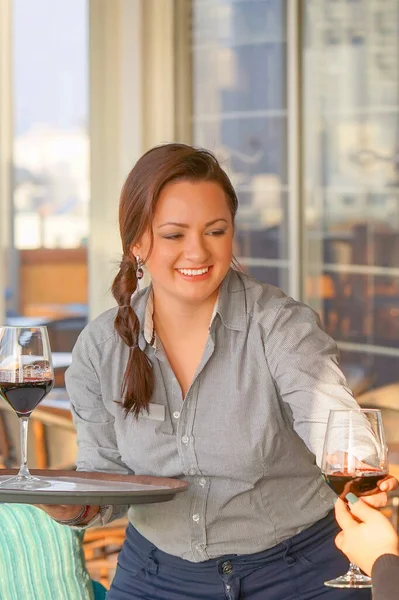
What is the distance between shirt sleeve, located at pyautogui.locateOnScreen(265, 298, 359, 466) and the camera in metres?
1.78

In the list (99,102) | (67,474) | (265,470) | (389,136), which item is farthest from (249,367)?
(99,102)

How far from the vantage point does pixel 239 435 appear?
1889mm

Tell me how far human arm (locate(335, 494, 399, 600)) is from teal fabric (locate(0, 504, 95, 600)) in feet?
3.22

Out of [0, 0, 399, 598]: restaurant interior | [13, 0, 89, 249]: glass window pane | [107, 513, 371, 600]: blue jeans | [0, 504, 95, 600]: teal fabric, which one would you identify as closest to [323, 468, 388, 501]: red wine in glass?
[107, 513, 371, 600]: blue jeans

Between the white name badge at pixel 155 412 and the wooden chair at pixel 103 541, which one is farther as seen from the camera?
the wooden chair at pixel 103 541

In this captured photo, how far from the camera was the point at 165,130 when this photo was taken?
5148 millimetres

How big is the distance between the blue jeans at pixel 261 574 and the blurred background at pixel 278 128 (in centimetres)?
278

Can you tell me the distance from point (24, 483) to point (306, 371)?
474 millimetres

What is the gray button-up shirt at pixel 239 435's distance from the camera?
188cm

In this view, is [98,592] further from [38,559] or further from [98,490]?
[98,490]

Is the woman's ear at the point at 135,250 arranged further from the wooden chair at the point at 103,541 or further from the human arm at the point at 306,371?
the wooden chair at the point at 103,541

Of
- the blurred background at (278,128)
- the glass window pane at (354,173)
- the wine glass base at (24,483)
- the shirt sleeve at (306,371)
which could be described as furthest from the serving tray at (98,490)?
the glass window pane at (354,173)

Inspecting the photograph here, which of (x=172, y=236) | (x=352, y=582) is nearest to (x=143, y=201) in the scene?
(x=172, y=236)

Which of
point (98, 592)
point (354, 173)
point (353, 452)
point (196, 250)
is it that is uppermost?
point (354, 173)
